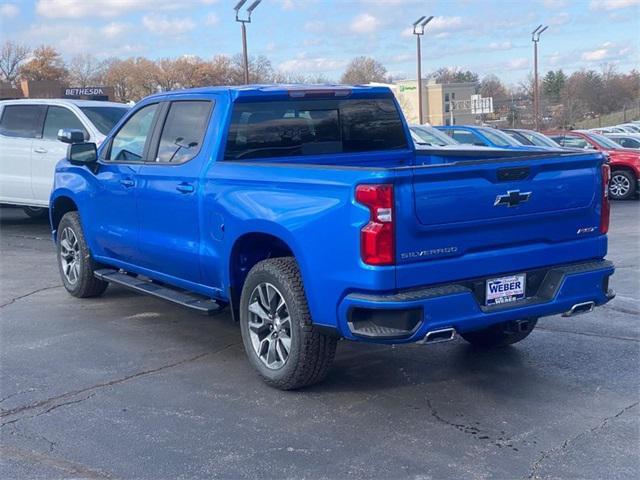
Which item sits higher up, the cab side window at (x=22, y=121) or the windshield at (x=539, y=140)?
the cab side window at (x=22, y=121)

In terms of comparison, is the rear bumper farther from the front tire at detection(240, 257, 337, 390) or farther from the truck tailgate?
the front tire at detection(240, 257, 337, 390)

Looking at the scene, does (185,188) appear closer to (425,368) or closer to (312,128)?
(312,128)

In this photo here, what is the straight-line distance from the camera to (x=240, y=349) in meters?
6.52

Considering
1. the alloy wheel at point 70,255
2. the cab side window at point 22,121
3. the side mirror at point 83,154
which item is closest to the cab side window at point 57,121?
the cab side window at point 22,121

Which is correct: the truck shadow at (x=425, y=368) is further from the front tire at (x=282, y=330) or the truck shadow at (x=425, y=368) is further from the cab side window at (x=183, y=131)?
the cab side window at (x=183, y=131)

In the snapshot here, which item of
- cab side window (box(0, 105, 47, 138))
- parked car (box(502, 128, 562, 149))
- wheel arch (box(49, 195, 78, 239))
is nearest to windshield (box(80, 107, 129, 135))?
cab side window (box(0, 105, 47, 138))

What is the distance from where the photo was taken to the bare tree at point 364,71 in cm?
6694

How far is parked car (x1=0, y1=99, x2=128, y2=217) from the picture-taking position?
12.1m

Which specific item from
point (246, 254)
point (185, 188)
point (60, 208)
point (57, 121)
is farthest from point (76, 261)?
point (57, 121)

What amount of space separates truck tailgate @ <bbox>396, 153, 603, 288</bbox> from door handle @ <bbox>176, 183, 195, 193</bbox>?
2.02m

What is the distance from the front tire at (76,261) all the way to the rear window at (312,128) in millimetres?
2544

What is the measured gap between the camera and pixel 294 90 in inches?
250

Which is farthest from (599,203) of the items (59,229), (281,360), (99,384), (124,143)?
(59,229)

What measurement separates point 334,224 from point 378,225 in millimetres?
317
